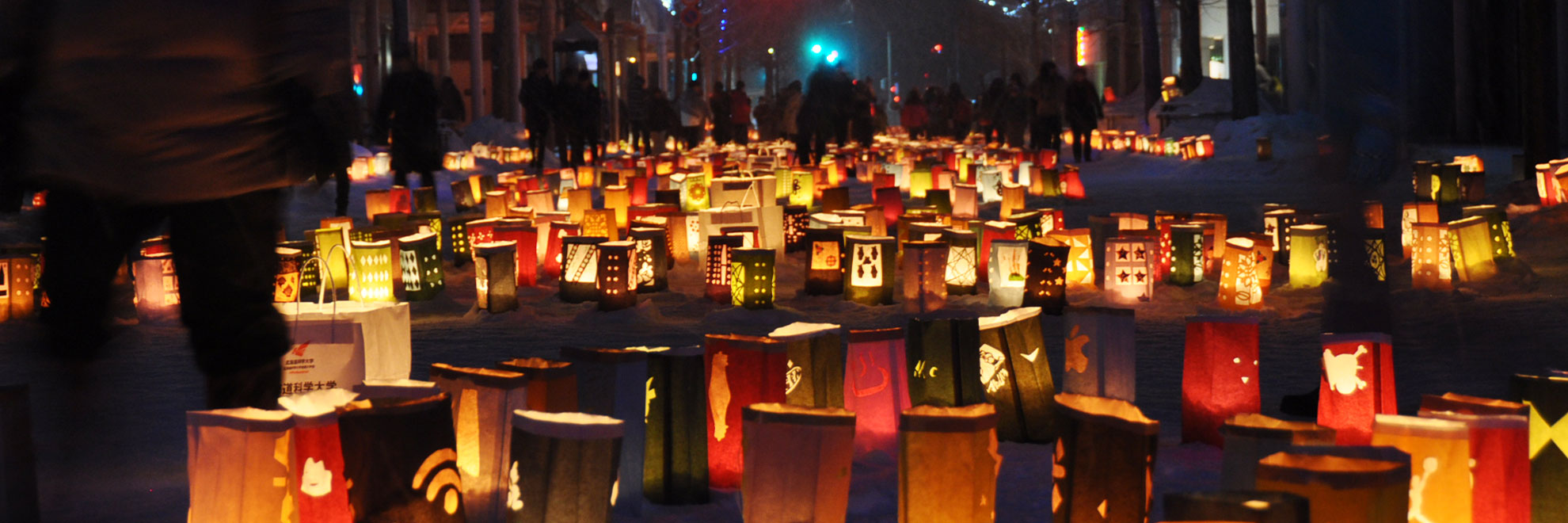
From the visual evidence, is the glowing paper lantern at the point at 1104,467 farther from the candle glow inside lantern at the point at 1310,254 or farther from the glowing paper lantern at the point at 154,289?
the glowing paper lantern at the point at 154,289

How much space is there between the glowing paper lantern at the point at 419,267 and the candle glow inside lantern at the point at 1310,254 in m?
4.40

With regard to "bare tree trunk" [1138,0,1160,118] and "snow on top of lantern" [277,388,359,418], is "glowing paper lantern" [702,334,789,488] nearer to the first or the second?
"snow on top of lantern" [277,388,359,418]

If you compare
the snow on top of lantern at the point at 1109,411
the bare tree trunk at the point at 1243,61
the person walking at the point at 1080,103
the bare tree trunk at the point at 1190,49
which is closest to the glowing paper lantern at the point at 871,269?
the snow on top of lantern at the point at 1109,411

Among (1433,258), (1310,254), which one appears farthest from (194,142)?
(1433,258)

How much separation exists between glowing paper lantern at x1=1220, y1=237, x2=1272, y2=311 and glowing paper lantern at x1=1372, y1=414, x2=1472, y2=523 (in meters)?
4.13

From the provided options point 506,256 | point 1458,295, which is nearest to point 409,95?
point 506,256

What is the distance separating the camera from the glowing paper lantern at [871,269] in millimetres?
7598

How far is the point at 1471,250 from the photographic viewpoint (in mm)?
7668

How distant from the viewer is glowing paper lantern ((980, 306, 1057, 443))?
14.4 feet

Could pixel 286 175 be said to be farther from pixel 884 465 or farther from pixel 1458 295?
pixel 1458 295

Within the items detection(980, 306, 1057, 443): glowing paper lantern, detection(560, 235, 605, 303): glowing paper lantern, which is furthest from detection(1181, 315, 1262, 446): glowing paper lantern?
detection(560, 235, 605, 303): glowing paper lantern

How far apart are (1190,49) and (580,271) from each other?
27.6m

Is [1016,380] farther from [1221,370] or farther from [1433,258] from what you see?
[1433,258]

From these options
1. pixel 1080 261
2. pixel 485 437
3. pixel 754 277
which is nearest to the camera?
pixel 485 437
